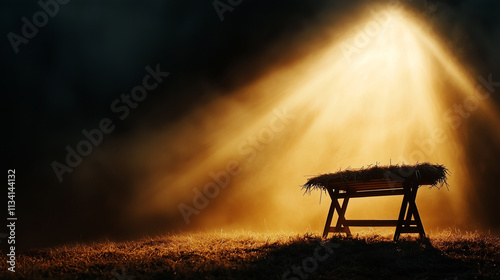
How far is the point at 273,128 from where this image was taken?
985 inches

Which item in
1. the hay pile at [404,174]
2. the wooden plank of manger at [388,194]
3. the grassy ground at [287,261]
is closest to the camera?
the grassy ground at [287,261]

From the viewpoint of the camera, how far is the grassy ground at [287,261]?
6.09 meters

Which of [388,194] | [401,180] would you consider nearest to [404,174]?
[401,180]

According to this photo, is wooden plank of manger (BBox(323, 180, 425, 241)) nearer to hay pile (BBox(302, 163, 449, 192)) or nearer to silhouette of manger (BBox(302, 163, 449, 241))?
silhouette of manger (BBox(302, 163, 449, 241))

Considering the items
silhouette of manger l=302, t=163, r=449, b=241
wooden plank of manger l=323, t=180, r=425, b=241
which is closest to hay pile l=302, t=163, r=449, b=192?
silhouette of manger l=302, t=163, r=449, b=241

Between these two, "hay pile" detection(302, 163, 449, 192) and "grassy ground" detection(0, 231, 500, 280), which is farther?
"hay pile" detection(302, 163, 449, 192)

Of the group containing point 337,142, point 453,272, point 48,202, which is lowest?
point 453,272

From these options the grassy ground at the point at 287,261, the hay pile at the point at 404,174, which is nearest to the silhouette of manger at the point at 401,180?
the hay pile at the point at 404,174

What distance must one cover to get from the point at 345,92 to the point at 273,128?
5239mm

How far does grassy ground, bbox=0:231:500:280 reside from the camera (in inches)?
240

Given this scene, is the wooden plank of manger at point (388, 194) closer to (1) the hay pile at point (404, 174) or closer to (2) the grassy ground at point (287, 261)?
(1) the hay pile at point (404, 174)

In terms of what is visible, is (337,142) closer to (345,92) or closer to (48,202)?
(345,92)

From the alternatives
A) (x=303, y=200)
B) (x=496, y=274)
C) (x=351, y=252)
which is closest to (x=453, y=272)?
(x=496, y=274)

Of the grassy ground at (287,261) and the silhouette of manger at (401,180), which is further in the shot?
the silhouette of manger at (401,180)
